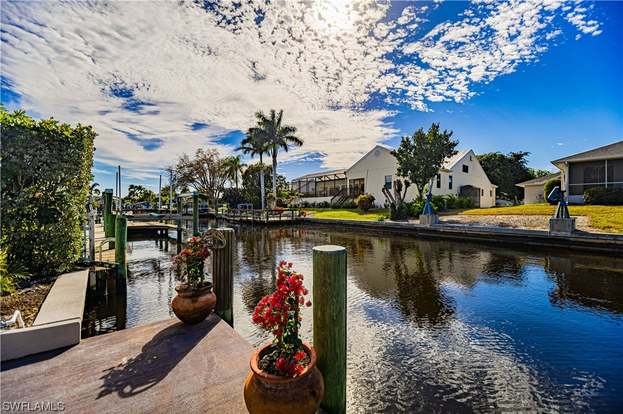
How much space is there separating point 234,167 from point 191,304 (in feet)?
140

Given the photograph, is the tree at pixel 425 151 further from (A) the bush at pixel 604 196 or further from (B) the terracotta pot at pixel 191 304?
(B) the terracotta pot at pixel 191 304

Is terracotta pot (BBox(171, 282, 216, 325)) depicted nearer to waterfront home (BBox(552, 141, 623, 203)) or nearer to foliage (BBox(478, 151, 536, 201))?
waterfront home (BBox(552, 141, 623, 203))

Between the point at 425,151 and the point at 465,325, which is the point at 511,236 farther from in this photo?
the point at 465,325

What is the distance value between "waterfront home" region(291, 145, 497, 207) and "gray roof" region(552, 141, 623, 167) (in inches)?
353

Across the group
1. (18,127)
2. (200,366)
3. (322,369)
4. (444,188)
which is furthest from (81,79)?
(444,188)

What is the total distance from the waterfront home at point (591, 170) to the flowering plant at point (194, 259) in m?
27.1

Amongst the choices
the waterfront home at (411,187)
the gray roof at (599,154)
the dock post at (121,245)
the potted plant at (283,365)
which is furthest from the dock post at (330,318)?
the waterfront home at (411,187)

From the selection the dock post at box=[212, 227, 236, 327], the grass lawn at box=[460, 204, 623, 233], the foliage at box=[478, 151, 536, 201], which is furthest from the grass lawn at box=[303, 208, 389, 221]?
Result: the foliage at box=[478, 151, 536, 201]

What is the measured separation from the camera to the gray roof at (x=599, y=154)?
1919 cm

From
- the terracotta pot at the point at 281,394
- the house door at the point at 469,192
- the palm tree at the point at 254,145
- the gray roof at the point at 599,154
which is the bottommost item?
the terracotta pot at the point at 281,394

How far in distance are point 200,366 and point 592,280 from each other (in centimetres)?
1001

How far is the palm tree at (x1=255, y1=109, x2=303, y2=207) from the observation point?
34.8m

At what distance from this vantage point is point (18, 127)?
4.95m

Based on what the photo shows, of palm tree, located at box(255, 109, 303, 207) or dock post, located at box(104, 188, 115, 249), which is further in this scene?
palm tree, located at box(255, 109, 303, 207)
